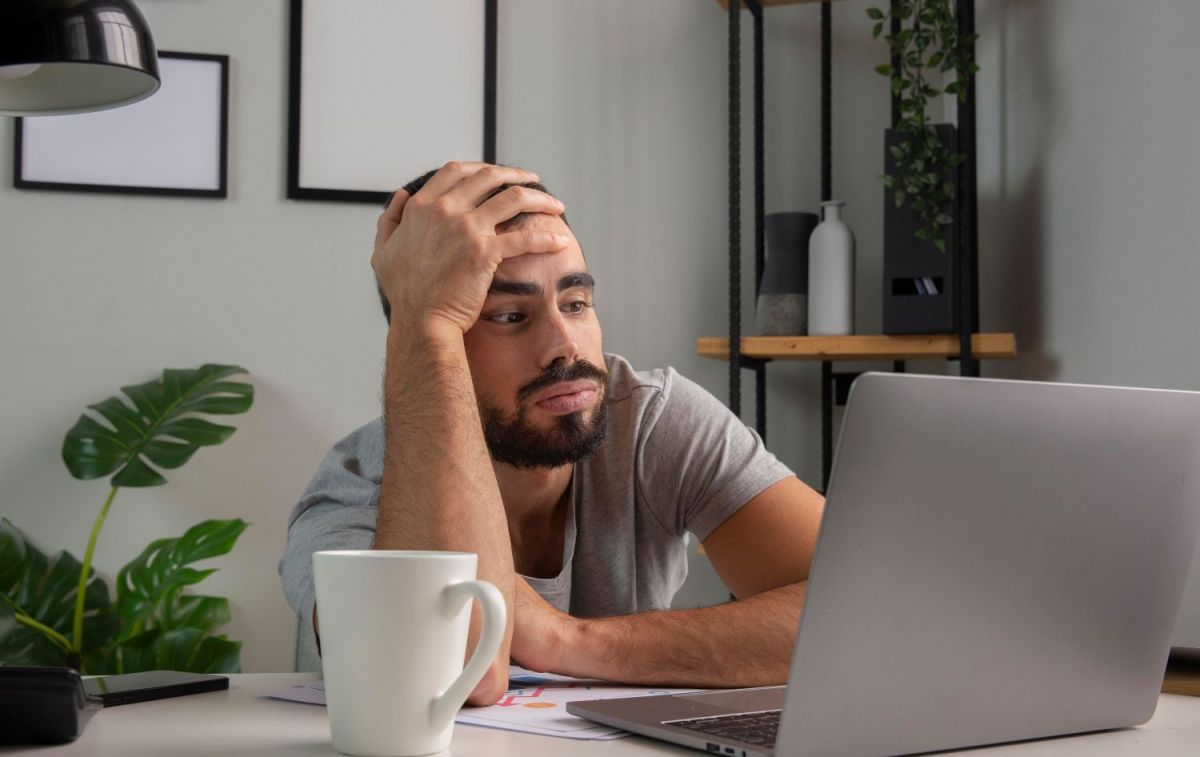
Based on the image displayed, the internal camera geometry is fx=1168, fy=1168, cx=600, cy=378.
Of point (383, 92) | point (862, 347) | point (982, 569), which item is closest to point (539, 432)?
point (982, 569)

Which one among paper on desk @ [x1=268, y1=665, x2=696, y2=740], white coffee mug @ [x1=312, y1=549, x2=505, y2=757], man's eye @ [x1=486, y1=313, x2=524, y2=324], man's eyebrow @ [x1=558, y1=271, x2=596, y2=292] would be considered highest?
man's eyebrow @ [x1=558, y1=271, x2=596, y2=292]

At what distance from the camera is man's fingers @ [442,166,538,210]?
1.22 metres

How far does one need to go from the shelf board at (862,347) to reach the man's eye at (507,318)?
0.89 m

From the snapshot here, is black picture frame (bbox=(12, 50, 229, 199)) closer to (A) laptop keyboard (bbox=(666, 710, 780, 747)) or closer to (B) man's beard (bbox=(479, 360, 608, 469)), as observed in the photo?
(B) man's beard (bbox=(479, 360, 608, 469))

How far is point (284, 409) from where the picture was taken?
2.38 m

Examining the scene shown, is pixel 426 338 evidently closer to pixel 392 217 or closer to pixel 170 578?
pixel 392 217

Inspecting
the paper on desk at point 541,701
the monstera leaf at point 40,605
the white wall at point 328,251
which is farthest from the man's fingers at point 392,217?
the monstera leaf at point 40,605

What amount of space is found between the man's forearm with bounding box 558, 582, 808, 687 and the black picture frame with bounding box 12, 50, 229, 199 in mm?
1693

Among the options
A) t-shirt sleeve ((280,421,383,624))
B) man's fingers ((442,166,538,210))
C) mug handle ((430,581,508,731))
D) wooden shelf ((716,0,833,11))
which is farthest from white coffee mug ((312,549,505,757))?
wooden shelf ((716,0,833,11))

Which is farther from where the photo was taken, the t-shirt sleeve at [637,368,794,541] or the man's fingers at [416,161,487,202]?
the t-shirt sleeve at [637,368,794,541]

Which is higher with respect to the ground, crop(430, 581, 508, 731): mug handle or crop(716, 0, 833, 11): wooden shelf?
crop(716, 0, 833, 11): wooden shelf

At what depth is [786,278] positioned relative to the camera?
2195mm

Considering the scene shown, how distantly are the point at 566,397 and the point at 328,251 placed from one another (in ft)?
4.00

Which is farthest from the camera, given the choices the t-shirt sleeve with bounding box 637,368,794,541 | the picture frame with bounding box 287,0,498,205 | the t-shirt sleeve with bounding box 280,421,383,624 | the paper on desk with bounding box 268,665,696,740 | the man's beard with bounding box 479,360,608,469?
the picture frame with bounding box 287,0,498,205
